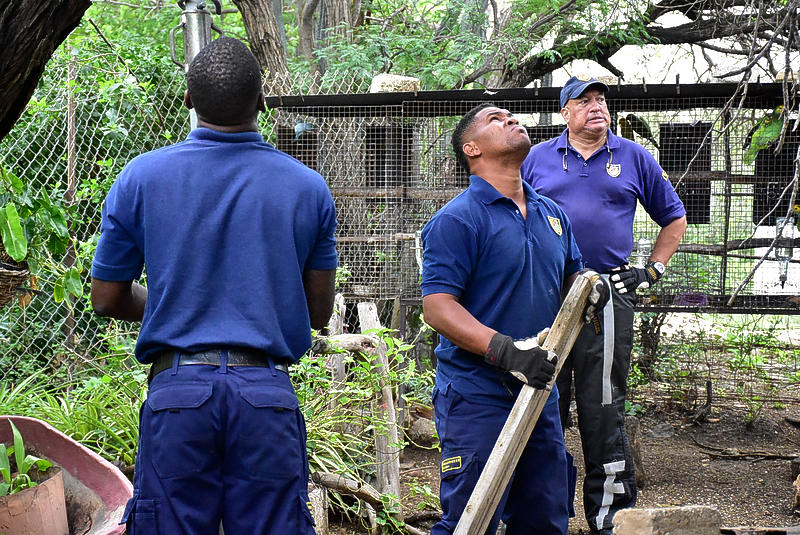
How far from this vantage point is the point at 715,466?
598 centimetres

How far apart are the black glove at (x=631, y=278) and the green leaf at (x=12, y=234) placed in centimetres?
265

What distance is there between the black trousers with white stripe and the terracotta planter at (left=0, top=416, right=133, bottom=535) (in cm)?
208

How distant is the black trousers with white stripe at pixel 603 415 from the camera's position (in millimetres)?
3949

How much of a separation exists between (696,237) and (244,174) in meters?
5.39

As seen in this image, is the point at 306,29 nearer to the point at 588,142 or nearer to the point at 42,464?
the point at 588,142

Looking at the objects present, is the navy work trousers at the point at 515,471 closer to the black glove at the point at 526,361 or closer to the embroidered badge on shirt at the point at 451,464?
the embroidered badge on shirt at the point at 451,464

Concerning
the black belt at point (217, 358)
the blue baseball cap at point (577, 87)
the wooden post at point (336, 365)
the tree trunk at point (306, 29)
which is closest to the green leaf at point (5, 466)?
the black belt at point (217, 358)

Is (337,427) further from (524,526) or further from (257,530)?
(257,530)

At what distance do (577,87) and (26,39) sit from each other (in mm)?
2885

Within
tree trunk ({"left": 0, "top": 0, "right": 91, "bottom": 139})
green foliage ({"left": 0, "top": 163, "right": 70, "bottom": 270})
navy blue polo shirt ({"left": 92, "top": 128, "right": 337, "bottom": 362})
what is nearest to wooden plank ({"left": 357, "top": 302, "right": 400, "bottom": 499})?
green foliage ({"left": 0, "top": 163, "right": 70, "bottom": 270})

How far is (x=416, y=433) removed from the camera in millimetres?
6523

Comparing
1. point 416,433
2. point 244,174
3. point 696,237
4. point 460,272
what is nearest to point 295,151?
point 416,433

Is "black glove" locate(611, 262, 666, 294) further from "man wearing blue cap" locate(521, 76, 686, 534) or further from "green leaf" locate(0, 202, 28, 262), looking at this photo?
"green leaf" locate(0, 202, 28, 262)

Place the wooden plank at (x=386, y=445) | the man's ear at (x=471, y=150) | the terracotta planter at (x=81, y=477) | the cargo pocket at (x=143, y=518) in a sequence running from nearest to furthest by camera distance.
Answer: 1. the cargo pocket at (x=143, y=518)
2. the terracotta planter at (x=81, y=477)
3. the man's ear at (x=471, y=150)
4. the wooden plank at (x=386, y=445)
